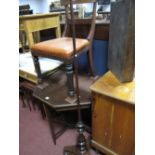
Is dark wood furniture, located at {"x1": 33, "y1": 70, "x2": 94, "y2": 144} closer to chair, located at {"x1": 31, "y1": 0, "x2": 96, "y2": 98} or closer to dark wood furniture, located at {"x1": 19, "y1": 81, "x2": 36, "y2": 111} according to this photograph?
chair, located at {"x1": 31, "y1": 0, "x2": 96, "y2": 98}

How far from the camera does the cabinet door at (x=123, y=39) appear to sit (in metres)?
0.96

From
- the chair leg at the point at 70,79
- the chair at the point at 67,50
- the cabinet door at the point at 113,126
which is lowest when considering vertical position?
the cabinet door at the point at 113,126

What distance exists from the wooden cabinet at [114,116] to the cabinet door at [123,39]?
3.7 inches

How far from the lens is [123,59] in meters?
1.07

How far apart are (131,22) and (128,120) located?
566 mm

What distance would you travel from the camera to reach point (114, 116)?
44.2 inches

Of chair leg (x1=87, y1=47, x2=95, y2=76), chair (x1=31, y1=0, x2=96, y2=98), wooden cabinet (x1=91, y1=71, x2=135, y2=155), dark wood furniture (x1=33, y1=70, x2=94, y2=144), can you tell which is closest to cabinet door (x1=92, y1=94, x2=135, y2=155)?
wooden cabinet (x1=91, y1=71, x2=135, y2=155)

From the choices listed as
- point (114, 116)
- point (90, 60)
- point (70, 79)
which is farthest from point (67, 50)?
point (114, 116)

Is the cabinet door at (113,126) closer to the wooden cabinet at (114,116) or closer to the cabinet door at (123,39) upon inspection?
the wooden cabinet at (114,116)

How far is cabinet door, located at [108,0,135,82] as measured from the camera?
959 mm

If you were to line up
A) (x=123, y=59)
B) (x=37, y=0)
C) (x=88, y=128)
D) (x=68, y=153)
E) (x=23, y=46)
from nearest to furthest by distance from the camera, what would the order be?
(x=123, y=59), (x=68, y=153), (x=88, y=128), (x=23, y=46), (x=37, y=0)

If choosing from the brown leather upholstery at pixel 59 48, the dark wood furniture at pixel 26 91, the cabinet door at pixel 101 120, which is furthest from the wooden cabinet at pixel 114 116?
the dark wood furniture at pixel 26 91
